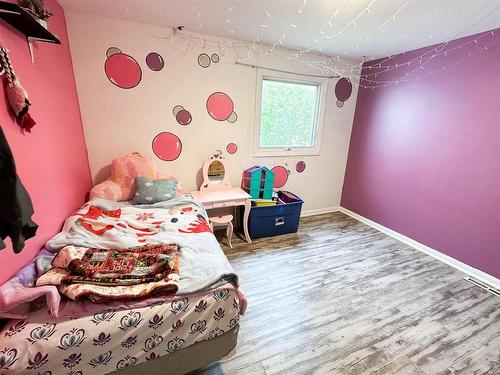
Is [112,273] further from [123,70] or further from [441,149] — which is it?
[441,149]

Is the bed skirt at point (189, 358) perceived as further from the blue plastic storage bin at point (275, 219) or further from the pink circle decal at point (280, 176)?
the pink circle decal at point (280, 176)

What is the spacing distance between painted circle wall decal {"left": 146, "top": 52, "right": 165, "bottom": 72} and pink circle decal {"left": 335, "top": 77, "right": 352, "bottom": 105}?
224 cm

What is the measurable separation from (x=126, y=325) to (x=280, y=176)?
2.49 metres

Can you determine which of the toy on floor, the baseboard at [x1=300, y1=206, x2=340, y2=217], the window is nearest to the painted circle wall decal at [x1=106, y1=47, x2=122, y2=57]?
the window

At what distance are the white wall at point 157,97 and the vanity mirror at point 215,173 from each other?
96mm

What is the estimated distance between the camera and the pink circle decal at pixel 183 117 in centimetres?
246

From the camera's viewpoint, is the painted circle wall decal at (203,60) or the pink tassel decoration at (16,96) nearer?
the pink tassel decoration at (16,96)

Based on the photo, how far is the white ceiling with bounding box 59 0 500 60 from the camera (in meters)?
1.64

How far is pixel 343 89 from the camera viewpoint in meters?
3.17

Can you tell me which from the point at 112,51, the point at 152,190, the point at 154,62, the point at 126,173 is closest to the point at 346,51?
the point at 154,62

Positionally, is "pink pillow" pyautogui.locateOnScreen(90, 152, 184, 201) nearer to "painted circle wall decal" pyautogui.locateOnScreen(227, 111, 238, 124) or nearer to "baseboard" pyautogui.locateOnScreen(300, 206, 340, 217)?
"painted circle wall decal" pyautogui.locateOnScreen(227, 111, 238, 124)

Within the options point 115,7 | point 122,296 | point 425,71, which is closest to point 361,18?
point 425,71

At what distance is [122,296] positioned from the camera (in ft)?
3.37

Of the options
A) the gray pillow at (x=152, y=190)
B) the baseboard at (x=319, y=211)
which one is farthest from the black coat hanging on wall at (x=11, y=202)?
the baseboard at (x=319, y=211)
